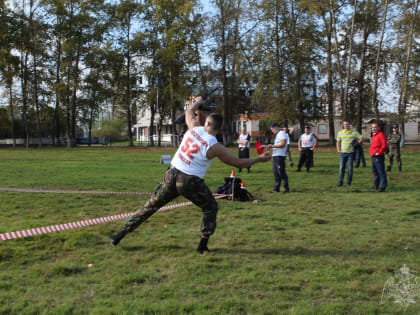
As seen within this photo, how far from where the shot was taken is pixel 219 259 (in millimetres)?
4805

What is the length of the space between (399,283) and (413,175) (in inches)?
457

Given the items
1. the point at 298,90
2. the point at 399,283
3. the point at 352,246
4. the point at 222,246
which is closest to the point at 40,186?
the point at 222,246

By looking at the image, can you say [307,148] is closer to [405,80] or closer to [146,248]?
[146,248]

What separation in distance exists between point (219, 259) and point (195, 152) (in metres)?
1.39

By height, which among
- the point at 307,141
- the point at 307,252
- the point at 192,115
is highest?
the point at 192,115

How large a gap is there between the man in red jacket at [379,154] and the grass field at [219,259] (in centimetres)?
172

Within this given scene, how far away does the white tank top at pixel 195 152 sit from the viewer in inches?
184

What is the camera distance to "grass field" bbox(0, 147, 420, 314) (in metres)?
3.54

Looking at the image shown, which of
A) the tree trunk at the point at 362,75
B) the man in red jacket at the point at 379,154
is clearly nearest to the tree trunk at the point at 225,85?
the tree trunk at the point at 362,75

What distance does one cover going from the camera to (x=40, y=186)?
11.2 metres

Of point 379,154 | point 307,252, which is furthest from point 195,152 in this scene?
point 379,154

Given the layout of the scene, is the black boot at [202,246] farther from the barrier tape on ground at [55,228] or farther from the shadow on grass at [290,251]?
the barrier tape on ground at [55,228]

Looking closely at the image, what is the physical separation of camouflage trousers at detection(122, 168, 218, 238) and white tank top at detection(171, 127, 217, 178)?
0.08 meters

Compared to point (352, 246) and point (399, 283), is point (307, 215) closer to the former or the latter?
point (352, 246)
